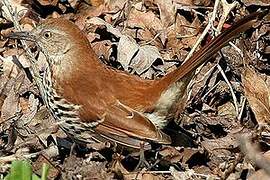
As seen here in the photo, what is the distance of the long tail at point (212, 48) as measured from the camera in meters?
3.52

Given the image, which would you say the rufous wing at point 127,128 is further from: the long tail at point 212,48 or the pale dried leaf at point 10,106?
the pale dried leaf at point 10,106

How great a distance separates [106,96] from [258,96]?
106 centimetres

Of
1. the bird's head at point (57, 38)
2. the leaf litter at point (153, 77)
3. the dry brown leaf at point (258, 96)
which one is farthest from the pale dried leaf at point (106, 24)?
the dry brown leaf at point (258, 96)

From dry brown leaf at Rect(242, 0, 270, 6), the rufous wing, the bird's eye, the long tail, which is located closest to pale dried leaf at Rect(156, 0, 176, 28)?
dry brown leaf at Rect(242, 0, 270, 6)

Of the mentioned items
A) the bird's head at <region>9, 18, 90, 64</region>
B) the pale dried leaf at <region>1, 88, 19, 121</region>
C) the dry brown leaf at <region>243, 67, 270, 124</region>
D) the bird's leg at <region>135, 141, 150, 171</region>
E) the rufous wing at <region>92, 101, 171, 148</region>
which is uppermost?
the bird's head at <region>9, 18, 90, 64</region>

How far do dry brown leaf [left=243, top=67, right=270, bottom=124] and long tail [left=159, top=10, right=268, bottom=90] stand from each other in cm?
67

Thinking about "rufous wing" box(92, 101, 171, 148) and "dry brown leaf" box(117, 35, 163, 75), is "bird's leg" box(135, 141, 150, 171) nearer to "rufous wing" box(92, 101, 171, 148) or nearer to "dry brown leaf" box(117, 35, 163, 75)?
"rufous wing" box(92, 101, 171, 148)

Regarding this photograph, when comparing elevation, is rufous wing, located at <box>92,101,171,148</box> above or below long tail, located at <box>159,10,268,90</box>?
below

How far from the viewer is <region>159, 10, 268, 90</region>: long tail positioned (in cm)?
352

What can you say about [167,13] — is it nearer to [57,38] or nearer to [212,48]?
[57,38]

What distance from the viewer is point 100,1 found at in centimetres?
589

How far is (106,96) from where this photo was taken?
13.5ft

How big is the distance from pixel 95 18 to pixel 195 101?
4.20ft

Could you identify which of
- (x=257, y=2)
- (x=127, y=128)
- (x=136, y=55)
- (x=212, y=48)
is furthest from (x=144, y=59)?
(x=212, y=48)
